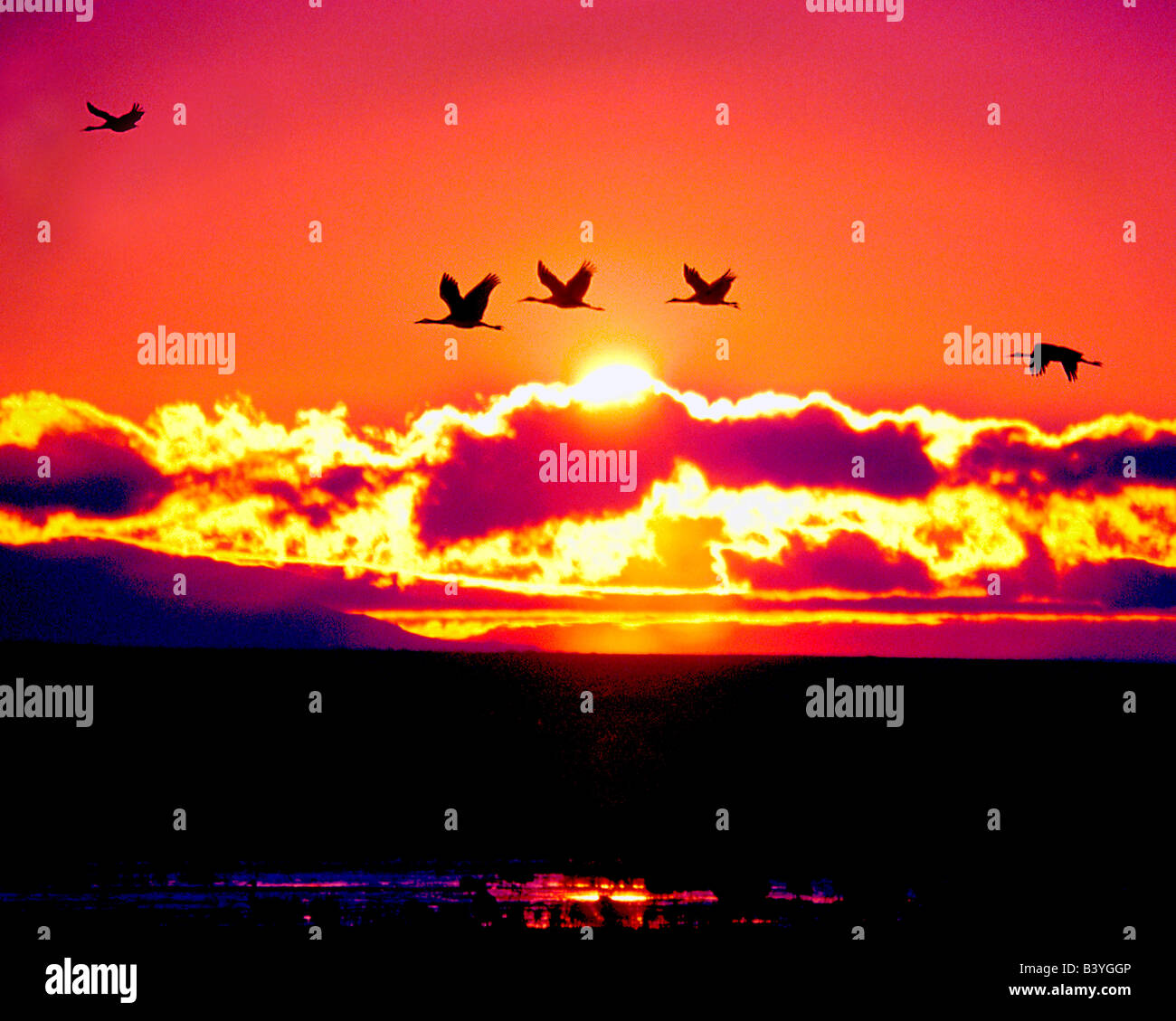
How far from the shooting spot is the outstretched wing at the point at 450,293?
32.3 meters

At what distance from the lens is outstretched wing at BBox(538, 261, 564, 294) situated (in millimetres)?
32438

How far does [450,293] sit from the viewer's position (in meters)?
32.5

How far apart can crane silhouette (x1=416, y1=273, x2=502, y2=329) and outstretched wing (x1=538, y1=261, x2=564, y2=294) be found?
93 centimetres

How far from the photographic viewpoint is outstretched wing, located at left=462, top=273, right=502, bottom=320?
3253 centimetres

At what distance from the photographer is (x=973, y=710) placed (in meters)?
89.5

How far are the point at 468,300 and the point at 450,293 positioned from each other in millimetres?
385

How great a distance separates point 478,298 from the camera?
32.7 meters

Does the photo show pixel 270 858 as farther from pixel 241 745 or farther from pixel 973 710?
pixel 973 710

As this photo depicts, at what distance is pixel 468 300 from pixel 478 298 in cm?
24

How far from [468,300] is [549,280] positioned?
1.76 m

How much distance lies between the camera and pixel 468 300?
3256 cm

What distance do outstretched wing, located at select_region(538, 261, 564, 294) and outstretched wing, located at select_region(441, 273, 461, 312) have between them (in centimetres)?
176

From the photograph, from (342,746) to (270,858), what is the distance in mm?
28047
